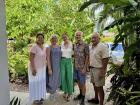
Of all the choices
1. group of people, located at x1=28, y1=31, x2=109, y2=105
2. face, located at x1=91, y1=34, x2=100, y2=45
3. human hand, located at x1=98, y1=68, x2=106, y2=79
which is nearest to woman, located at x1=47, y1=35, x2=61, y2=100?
group of people, located at x1=28, y1=31, x2=109, y2=105

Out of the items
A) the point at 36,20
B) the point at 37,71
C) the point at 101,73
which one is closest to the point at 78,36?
the point at 101,73

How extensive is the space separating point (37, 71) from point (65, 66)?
643mm

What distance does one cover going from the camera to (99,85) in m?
6.13

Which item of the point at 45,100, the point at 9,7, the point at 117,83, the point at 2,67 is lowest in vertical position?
the point at 45,100

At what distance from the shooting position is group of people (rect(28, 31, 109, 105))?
19.9 feet

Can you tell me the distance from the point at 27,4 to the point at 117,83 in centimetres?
465

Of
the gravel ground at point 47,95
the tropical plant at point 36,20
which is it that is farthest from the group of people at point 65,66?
the tropical plant at point 36,20

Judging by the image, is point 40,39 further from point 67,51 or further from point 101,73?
point 101,73

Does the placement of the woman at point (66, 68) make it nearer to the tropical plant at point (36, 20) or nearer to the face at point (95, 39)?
the face at point (95, 39)

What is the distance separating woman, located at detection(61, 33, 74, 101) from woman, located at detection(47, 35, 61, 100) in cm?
11

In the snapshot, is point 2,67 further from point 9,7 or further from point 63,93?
point 9,7

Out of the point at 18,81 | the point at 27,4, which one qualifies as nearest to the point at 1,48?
the point at 18,81

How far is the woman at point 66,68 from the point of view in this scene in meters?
6.57

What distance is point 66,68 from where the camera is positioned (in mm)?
6785
